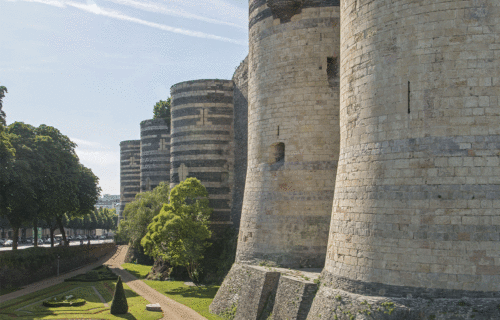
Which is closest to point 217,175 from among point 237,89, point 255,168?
point 237,89

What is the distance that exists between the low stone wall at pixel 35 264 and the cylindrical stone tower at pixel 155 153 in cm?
996

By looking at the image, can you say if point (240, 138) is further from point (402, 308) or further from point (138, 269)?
point (402, 308)

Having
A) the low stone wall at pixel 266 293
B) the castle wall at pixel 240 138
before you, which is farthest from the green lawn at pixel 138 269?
the low stone wall at pixel 266 293

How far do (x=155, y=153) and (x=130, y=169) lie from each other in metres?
14.3

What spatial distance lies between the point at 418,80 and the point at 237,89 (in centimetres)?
2415

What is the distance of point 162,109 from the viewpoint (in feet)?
200

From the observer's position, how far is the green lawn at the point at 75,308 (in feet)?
80.2

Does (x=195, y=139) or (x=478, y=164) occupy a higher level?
(x=195, y=139)

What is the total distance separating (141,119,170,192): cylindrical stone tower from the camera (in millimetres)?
53094

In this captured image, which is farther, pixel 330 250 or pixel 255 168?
pixel 255 168

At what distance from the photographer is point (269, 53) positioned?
905 inches

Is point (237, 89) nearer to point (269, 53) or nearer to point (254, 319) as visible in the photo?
point (269, 53)

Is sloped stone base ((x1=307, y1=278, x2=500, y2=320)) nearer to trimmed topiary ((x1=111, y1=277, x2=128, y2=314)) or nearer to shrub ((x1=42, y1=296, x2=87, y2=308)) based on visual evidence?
trimmed topiary ((x1=111, y1=277, x2=128, y2=314))

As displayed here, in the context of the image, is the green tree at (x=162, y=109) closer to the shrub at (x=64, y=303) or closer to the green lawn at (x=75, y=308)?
the green lawn at (x=75, y=308)
